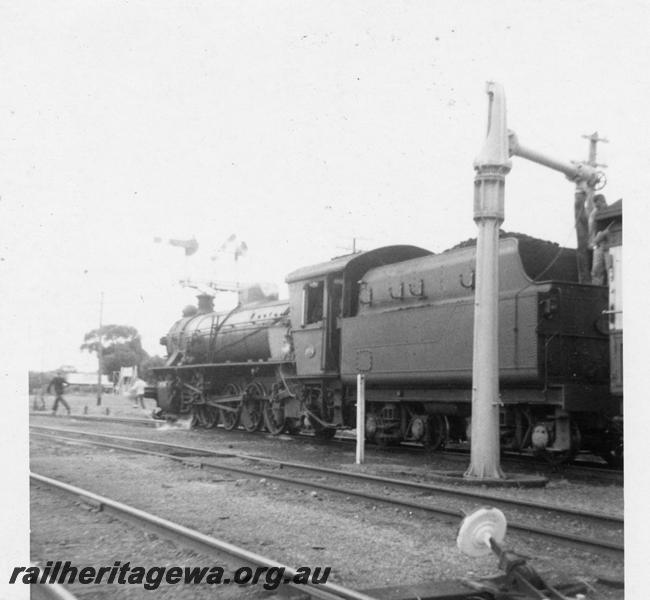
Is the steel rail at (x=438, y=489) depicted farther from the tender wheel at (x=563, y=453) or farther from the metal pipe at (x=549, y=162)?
the metal pipe at (x=549, y=162)

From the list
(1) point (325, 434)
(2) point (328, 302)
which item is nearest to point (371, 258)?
(2) point (328, 302)

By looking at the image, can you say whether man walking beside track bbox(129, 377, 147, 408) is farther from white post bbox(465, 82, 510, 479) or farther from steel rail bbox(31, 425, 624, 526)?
white post bbox(465, 82, 510, 479)

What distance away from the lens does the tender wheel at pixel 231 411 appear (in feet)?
56.8

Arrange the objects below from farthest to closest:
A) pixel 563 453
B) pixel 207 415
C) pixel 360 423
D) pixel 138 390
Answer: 1. pixel 138 390
2. pixel 207 415
3. pixel 360 423
4. pixel 563 453

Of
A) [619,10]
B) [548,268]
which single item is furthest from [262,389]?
[619,10]

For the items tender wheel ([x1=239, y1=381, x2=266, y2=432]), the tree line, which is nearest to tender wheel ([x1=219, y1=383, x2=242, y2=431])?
tender wheel ([x1=239, y1=381, x2=266, y2=432])

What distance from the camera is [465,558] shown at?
5.04 m

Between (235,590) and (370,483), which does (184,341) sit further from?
(235,590)

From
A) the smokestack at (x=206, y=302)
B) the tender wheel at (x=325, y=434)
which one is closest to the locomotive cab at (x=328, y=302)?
the tender wheel at (x=325, y=434)

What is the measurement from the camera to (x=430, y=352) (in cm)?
1073

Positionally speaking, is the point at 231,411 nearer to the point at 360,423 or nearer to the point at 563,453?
the point at 360,423

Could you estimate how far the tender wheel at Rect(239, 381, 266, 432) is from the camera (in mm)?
→ 16266
